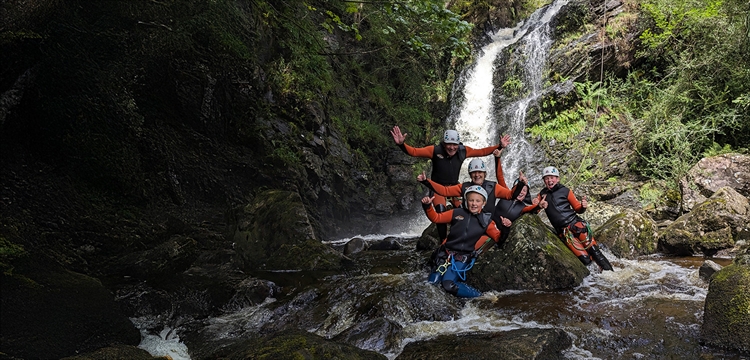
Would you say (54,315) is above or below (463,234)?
below

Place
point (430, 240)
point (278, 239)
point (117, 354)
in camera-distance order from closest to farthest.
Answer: point (117, 354)
point (278, 239)
point (430, 240)

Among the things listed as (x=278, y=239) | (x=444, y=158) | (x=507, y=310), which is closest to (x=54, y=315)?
(x=278, y=239)

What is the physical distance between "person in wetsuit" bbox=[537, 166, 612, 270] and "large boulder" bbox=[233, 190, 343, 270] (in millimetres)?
4004

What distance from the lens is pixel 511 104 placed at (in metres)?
17.6

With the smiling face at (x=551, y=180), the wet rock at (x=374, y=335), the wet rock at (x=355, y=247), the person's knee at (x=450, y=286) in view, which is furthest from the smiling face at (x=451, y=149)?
the wet rock at (x=374, y=335)

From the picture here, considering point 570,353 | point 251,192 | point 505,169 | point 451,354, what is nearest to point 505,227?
point 570,353

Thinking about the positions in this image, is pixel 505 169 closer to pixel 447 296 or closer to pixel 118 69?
pixel 447 296

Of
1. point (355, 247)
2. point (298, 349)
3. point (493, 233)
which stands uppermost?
point (493, 233)

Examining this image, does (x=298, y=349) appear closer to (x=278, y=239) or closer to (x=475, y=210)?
(x=475, y=210)

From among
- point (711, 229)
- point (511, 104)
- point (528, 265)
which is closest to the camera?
point (528, 265)

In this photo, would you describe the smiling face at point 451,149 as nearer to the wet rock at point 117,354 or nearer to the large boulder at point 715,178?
the wet rock at point 117,354

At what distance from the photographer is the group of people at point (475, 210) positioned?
600cm

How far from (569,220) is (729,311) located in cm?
365

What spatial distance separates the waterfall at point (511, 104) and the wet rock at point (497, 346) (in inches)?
480
